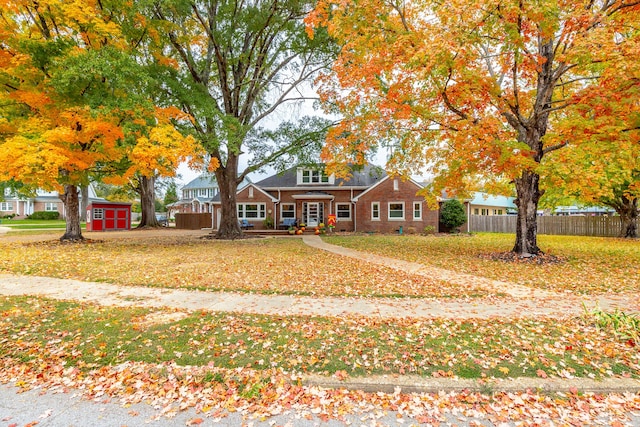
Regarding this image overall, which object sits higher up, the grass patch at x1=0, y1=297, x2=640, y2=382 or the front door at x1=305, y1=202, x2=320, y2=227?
the front door at x1=305, y1=202, x2=320, y2=227

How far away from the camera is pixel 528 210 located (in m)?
12.2

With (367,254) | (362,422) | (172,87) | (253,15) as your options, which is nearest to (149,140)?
(172,87)

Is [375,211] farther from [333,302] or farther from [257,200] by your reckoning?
[333,302]

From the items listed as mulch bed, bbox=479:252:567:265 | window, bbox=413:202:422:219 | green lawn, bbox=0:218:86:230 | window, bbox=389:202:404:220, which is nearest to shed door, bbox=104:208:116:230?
green lawn, bbox=0:218:86:230

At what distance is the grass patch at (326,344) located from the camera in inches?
152

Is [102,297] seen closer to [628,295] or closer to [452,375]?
[452,375]

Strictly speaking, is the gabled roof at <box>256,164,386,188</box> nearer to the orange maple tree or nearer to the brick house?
the brick house

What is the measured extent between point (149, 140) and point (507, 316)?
13.0 m

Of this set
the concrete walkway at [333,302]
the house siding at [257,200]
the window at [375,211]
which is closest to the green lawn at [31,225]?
the house siding at [257,200]

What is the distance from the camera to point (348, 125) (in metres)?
Answer: 15.2

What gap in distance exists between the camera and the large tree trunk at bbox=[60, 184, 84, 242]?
16688 millimetres

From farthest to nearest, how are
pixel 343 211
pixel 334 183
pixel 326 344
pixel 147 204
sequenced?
1. pixel 147 204
2. pixel 334 183
3. pixel 343 211
4. pixel 326 344

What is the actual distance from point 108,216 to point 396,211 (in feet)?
87.4

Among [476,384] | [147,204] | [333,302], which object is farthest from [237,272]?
[147,204]
